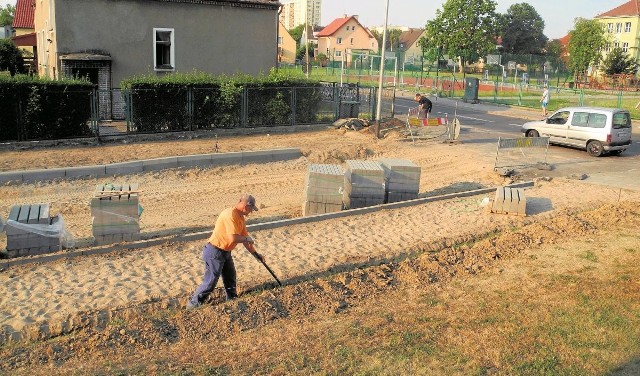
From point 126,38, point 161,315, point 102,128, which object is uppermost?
point 126,38

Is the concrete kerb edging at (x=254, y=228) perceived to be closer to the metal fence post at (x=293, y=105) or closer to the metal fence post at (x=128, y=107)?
the metal fence post at (x=293, y=105)

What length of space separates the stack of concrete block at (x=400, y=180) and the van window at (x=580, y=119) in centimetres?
988

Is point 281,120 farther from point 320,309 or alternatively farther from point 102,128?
point 320,309

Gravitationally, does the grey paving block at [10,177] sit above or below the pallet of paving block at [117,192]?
below

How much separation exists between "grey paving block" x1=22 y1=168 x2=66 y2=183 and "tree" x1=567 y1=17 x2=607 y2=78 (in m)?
51.9

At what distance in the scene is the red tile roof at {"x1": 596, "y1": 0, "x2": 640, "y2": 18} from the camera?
2970 inches

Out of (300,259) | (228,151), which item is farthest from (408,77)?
(300,259)

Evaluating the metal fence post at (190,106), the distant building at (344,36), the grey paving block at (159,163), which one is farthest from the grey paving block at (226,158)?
the distant building at (344,36)

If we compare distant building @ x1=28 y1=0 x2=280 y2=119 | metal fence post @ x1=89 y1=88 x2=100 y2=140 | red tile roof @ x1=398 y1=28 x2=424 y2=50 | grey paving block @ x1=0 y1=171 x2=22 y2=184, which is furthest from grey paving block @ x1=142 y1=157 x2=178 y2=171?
red tile roof @ x1=398 y1=28 x2=424 y2=50

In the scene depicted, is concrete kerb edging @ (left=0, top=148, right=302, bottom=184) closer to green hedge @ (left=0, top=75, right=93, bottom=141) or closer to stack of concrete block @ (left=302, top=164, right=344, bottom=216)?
green hedge @ (left=0, top=75, right=93, bottom=141)

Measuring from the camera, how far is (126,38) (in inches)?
915

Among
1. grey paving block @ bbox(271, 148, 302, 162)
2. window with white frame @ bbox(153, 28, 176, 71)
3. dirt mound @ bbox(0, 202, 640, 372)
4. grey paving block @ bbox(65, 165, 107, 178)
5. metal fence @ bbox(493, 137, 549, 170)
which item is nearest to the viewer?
dirt mound @ bbox(0, 202, 640, 372)

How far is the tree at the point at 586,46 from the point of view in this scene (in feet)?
181

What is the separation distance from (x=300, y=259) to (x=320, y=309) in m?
1.89
